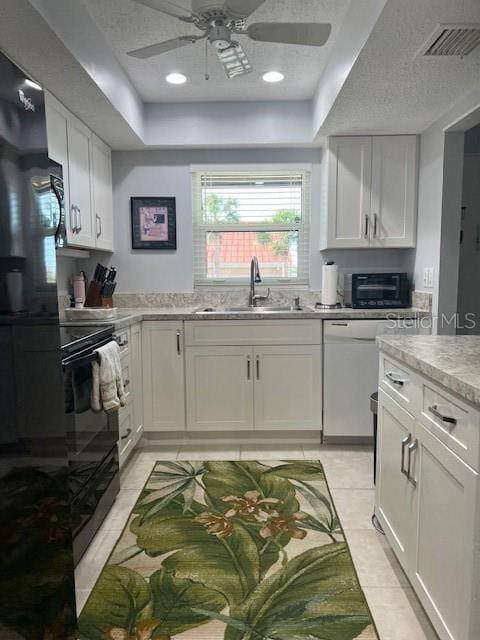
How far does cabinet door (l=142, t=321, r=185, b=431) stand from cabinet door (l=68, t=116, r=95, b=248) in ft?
2.40

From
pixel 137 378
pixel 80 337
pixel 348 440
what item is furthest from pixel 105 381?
pixel 348 440

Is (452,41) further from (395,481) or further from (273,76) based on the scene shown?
(395,481)

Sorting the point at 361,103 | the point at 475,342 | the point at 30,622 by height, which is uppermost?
the point at 361,103

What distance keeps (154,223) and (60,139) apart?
1181 millimetres

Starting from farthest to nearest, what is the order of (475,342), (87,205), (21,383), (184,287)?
1. (184,287)
2. (87,205)
3. (475,342)
4. (21,383)

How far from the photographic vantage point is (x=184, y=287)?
3.60m

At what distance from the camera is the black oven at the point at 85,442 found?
5.63ft

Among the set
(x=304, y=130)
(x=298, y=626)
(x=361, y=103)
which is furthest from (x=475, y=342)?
(x=304, y=130)

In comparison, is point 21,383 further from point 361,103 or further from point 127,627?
point 361,103

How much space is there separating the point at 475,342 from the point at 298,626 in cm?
127

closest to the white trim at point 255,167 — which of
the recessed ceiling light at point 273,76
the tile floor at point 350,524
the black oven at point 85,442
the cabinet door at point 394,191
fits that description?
the cabinet door at point 394,191

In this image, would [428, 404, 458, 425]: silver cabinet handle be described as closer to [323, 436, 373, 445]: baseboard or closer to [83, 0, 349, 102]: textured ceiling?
[323, 436, 373, 445]: baseboard

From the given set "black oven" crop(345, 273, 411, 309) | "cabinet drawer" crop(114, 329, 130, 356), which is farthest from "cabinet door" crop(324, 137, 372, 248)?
"cabinet drawer" crop(114, 329, 130, 356)

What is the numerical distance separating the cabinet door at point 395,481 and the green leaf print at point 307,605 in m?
0.25
